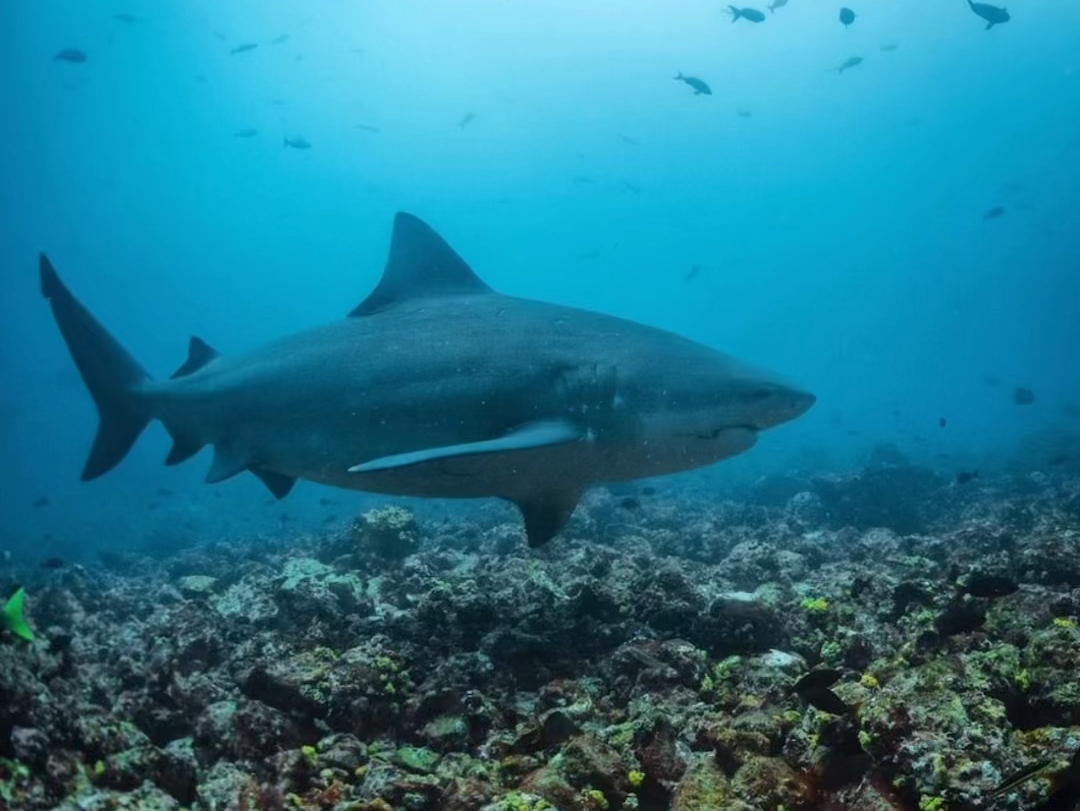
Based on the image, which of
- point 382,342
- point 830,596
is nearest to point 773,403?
point 830,596

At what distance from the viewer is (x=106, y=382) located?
6629 millimetres

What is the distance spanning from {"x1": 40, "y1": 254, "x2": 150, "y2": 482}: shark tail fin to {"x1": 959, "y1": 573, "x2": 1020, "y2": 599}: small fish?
671cm

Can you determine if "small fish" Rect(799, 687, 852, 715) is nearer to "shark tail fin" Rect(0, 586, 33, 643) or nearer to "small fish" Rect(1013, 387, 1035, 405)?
"shark tail fin" Rect(0, 586, 33, 643)

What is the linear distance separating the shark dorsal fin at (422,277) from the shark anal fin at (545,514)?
6.31 ft

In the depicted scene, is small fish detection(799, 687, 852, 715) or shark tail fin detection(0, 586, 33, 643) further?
shark tail fin detection(0, 586, 33, 643)

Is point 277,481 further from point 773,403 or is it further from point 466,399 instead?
point 773,403

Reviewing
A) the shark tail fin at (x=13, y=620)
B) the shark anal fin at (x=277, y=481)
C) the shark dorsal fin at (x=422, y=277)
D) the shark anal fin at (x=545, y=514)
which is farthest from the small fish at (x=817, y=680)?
the shark anal fin at (x=277, y=481)

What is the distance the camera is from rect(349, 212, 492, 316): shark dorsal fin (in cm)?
605

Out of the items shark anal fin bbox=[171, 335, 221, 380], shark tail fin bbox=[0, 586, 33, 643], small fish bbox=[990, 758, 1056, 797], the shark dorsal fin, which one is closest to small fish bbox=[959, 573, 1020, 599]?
small fish bbox=[990, 758, 1056, 797]

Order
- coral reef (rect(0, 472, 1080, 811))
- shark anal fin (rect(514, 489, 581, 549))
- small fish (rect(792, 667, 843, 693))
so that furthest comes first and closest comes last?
shark anal fin (rect(514, 489, 581, 549))
small fish (rect(792, 667, 843, 693))
coral reef (rect(0, 472, 1080, 811))

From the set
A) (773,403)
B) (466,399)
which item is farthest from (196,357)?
(773,403)

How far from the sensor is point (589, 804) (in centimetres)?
260

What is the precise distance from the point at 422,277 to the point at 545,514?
90.6 inches

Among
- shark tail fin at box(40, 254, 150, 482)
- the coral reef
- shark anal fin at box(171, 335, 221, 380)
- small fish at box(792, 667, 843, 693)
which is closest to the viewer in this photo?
the coral reef
